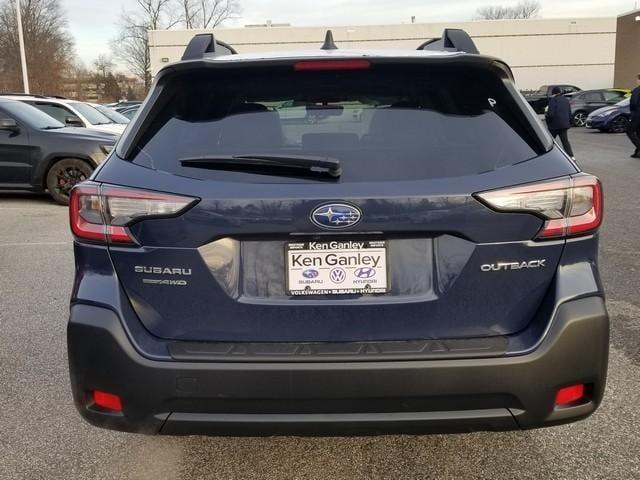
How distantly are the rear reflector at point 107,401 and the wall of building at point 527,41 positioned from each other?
5557cm

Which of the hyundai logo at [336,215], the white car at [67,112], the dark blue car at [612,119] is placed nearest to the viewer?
the hyundai logo at [336,215]

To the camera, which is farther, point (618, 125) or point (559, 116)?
point (618, 125)

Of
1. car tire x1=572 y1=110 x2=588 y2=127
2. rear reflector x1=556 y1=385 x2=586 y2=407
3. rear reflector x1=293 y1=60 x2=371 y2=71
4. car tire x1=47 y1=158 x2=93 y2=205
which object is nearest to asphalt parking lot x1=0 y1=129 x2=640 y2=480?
rear reflector x1=556 y1=385 x2=586 y2=407

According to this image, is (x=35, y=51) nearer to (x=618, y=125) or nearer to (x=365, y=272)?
(x=618, y=125)

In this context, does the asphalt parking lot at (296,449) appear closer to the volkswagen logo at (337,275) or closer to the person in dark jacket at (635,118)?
the volkswagen logo at (337,275)

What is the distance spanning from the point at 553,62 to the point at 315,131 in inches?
2335

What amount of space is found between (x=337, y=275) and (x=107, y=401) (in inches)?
37.4

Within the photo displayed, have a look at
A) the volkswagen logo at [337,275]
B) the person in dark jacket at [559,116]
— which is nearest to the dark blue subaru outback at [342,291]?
the volkswagen logo at [337,275]

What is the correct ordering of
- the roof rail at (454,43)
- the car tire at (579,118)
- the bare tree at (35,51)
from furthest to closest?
the bare tree at (35,51) < the car tire at (579,118) < the roof rail at (454,43)

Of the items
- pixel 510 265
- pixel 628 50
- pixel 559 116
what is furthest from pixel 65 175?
pixel 628 50

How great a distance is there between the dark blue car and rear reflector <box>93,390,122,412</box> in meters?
24.4

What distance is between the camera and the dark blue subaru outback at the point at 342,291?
2.07m

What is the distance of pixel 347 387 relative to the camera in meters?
2.06

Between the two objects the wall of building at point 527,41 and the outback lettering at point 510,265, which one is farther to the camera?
the wall of building at point 527,41
